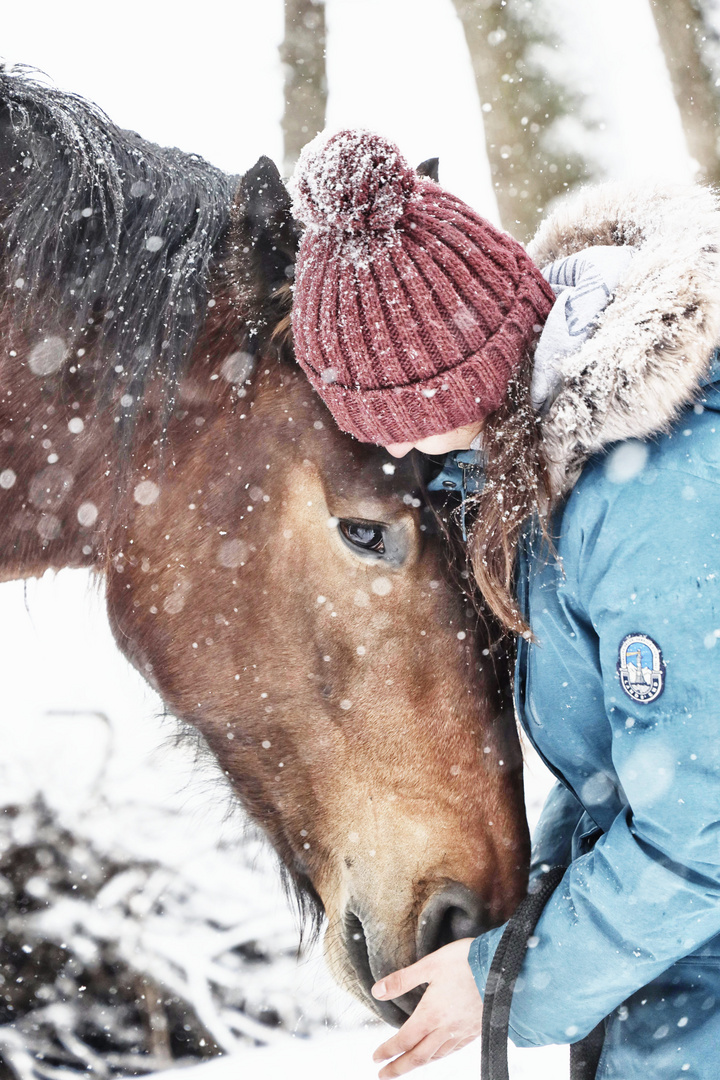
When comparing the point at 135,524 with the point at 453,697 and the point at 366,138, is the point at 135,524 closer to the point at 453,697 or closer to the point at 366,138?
the point at 453,697

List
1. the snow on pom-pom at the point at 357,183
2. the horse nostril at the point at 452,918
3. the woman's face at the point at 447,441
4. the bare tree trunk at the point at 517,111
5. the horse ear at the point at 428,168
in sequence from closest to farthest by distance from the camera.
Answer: the snow on pom-pom at the point at 357,183
the woman's face at the point at 447,441
the horse nostril at the point at 452,918
the horse ear at the point at 428,168
the bare tree trunk at the point at 517,111

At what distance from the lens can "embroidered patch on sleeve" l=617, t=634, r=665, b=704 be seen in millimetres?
1030

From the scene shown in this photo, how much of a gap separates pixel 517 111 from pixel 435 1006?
12.6 ft

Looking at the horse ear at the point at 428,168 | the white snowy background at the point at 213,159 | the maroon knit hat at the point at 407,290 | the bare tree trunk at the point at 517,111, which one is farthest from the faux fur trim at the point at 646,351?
the bare tree trunk at the point at 517,111

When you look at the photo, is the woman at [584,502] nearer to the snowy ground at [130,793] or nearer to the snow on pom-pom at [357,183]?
the snow on pom-pom at [357,183]

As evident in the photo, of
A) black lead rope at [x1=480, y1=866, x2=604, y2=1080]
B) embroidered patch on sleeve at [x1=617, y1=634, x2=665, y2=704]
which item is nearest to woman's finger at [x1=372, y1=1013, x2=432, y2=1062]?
black lead rope at [x1=480, y1=866, x2=604, y2=1080]

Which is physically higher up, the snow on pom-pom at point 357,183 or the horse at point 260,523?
the snow on pom-pom at point 357,183

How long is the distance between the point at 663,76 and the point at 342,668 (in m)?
4.13

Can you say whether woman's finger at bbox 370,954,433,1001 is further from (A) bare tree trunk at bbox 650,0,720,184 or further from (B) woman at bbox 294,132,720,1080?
(A) bare tree trunk at bbox 650,0,720,184

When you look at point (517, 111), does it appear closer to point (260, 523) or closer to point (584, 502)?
point (260, 523)

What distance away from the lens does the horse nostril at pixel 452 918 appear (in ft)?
4.76

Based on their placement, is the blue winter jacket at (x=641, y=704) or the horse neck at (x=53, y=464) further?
the horse neck at (x=53, y=464)

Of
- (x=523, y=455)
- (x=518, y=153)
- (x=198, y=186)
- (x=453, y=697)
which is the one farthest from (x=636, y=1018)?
(x=518, y=153)

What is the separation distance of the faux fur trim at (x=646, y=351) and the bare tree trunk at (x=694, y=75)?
2.72m
